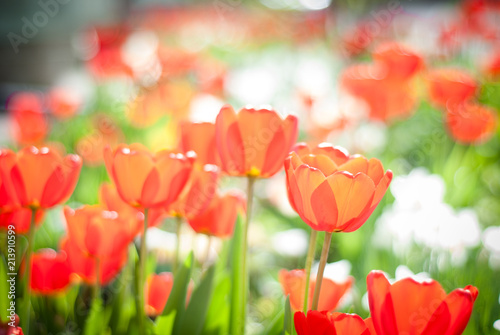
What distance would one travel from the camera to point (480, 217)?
147 cm

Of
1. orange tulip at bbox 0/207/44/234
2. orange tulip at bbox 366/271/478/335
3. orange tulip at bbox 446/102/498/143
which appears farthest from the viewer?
orange tulip at bbox 446/102/498/143

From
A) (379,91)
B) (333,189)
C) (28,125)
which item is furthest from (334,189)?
(28,125)

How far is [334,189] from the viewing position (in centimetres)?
50

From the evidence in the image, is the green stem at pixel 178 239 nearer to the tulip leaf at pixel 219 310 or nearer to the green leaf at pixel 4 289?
the tulip leaf at pixel 219 310

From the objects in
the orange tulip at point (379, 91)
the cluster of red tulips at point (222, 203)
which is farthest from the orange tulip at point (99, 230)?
the orange tulip at point (379, 91)

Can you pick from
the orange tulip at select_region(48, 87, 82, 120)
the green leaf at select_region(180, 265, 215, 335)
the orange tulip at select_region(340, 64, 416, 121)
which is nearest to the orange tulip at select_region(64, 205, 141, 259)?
the green leaf at select_region(180, 265, 215, 335)

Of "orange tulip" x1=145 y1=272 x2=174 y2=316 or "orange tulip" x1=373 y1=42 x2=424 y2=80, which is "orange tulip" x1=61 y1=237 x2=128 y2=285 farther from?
"orange tulip" x1=373 y1=42 x2=424 y2=80

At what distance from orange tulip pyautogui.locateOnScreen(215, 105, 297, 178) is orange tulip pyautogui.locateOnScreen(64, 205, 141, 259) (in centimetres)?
16

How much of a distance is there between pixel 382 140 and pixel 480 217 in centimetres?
46

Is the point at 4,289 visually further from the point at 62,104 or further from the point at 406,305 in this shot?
the point at 62,104

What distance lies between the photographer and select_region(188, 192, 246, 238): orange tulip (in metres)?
0.70

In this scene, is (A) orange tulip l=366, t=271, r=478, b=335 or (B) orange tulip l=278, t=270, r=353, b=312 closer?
(A) orange tulip l=366, t=271, r=478, b=335

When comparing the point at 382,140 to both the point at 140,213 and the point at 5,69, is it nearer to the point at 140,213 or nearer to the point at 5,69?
the point at 140,213

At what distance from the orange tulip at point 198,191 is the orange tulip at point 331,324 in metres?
0.19
